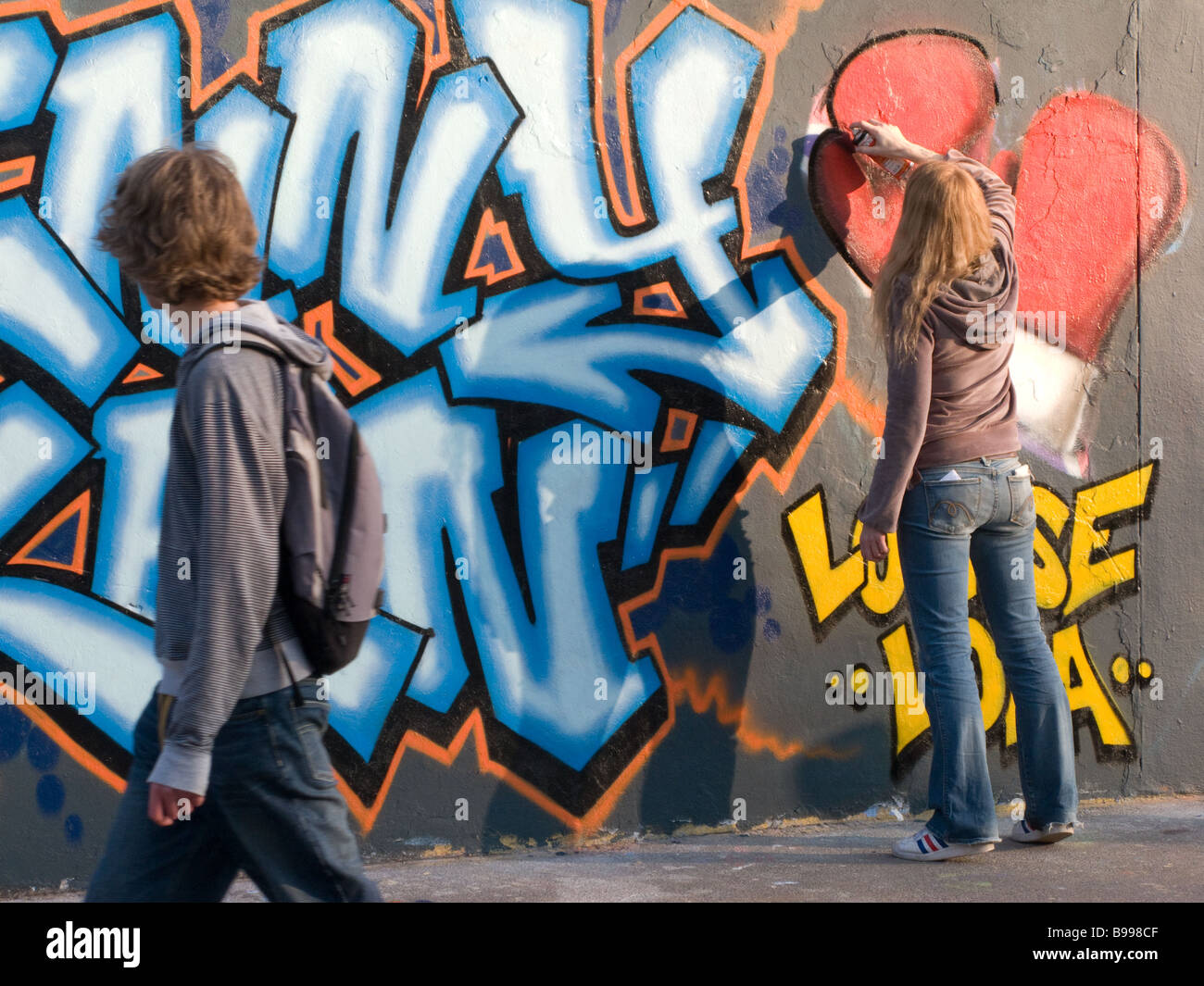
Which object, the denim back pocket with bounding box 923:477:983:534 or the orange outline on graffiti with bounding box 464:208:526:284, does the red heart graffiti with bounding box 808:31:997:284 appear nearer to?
the denim back pocket with bounding box 923:477:983:534

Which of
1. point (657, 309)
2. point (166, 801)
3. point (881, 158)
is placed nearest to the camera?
point (166, 801)

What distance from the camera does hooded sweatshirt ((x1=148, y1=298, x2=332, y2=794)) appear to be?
196 cm

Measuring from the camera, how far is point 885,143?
418 cm

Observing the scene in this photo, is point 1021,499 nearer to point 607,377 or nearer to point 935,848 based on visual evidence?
point 935,848

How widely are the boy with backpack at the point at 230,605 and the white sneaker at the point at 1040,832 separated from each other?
261 centimetres

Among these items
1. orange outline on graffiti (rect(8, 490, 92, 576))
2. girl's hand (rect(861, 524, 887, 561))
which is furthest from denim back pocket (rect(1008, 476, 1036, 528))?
orange outline on graffiti (rect(8, 490, 92, 576))

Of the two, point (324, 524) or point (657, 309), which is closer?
point (324, 524)

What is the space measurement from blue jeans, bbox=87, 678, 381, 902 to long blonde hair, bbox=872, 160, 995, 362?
233 cm

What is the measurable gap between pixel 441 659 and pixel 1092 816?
7.97 ft

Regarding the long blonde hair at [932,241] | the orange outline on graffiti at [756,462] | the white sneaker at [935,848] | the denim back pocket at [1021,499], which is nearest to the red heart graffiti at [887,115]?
the orange outline on graffiti at [756,462]

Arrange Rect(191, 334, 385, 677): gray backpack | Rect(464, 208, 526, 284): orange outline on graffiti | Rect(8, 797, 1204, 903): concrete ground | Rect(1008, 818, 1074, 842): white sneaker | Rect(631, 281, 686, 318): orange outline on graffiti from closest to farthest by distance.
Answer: Rect(191, 334, 385, 677): gray backpack
Rect(8, 797, 1204, 903): concrete ground
Rect(1008, 818, 1074, 842): white sneaker
Rect(464, 208, 526, 284): orange outline on graffiti
Rect(631, 281, 686, 318): orange outline on graffiti

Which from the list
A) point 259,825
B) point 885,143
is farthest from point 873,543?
point 259,825

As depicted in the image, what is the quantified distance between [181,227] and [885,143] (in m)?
2.82

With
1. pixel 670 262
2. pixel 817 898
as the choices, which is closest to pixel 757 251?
pixel 670 262
